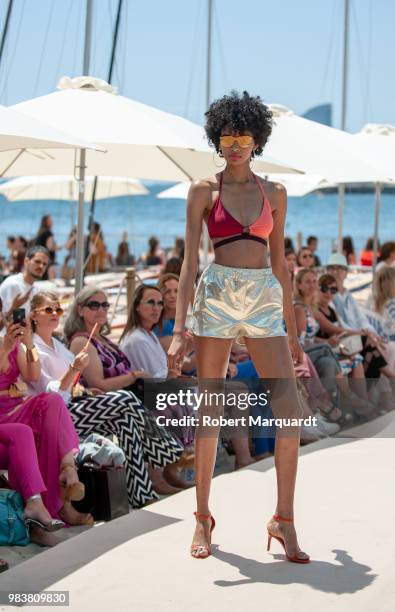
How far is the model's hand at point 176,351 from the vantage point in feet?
14.3

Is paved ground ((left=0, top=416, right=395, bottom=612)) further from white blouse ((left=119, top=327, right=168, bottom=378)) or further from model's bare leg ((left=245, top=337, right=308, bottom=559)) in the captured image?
white blouse ((left=119, top=327, right=168, bottom=378))

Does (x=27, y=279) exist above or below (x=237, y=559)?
above

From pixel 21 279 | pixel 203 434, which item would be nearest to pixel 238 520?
pixel 203 434

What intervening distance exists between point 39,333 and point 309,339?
325 cm

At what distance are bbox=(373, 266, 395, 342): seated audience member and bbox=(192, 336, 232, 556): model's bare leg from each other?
5.80 metres

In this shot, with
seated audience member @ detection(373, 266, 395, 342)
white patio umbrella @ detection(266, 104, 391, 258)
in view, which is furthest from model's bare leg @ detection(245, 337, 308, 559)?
seated audience member @ detection(373, 266, 395, 342)

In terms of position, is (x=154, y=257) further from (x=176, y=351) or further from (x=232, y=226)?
(x=176, y=351)

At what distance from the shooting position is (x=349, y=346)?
30.4 ft

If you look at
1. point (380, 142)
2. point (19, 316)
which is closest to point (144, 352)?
point (19, 316)

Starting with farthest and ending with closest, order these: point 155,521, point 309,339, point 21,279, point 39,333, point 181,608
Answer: point 21,279 < point 309,339 < point 39,333 < point 155,521 < point 181,608

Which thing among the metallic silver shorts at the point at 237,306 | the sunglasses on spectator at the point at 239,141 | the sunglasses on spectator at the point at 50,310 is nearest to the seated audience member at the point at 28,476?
the sunglasses on spectator at the point at 50,310

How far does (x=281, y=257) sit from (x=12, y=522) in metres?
1.84

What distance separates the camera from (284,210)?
467 cm

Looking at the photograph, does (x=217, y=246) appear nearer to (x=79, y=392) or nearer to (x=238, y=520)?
(x=238, y=520)
